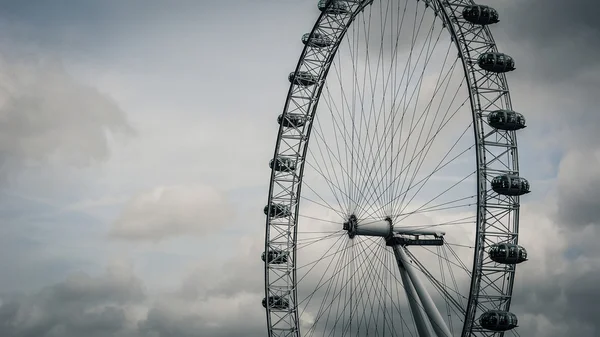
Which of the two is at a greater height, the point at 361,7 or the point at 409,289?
the point at 361,7

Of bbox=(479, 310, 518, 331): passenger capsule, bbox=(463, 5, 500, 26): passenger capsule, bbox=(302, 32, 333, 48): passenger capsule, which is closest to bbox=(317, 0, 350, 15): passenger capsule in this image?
bbox=(302, 32, 333, 48): passenger capsule

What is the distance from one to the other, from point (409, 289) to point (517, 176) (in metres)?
8.32

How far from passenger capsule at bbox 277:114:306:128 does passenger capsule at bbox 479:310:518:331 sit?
20.6m

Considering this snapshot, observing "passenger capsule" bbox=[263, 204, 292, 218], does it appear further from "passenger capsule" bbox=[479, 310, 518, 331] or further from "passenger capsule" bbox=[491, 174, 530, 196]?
"passenger capsule" bbox=[479, 310, 518, 331]

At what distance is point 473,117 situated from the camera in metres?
33.8

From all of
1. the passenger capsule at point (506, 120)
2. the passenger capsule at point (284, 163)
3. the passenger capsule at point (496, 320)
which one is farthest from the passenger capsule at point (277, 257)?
the passenger capsule at point (506, 120)

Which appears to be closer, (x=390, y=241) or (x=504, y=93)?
(x=504, y=93)

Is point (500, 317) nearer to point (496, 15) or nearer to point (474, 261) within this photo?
point (474, 261)

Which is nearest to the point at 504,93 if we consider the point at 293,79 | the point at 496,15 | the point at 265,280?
the point at 496,15

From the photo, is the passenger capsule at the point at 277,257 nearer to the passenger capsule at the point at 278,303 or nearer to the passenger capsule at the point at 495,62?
the passenger capsule at the point at 278,303

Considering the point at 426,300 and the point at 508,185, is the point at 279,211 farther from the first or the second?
the point at 508,185

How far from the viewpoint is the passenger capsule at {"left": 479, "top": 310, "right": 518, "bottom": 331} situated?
3291 centimetres

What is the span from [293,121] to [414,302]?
16.5 meters

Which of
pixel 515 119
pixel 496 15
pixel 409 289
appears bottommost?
pixel 409 289
